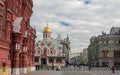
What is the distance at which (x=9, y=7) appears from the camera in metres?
38.2

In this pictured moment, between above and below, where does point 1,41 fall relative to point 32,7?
below

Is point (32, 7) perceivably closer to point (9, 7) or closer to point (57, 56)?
point (9, 7)

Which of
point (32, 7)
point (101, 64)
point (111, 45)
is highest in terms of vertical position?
point (32, 7)

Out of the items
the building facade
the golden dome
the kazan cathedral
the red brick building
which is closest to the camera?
the red brick building

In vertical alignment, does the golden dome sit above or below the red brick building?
above

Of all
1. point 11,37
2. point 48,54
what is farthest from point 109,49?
point 11,37

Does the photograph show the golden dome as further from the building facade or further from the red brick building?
the red brick building

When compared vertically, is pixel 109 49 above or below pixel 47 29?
below

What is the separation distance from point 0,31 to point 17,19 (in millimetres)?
8296

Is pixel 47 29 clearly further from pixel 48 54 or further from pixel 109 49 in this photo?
pixel 109 49

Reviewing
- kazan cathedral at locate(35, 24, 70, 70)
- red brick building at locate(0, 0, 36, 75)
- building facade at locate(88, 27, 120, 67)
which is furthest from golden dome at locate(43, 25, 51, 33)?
red brick building at locate(0, 0, 36, 75)

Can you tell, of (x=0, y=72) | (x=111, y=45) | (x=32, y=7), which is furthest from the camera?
(x=111, y=45)

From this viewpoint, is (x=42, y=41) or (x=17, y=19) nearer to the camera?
(x=17, y=19)

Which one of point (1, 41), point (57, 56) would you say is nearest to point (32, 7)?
point (1, 41)
